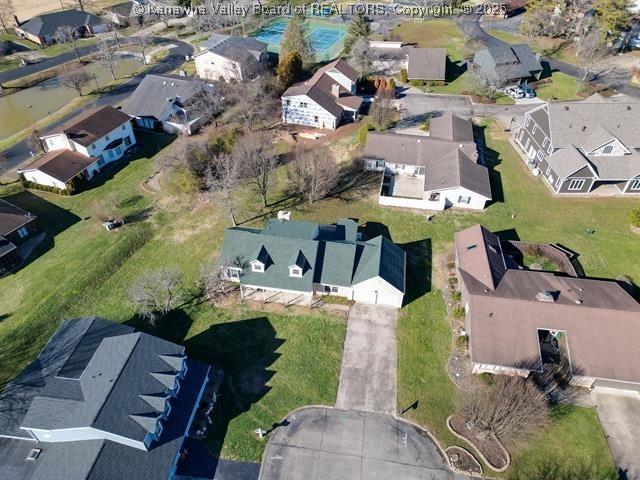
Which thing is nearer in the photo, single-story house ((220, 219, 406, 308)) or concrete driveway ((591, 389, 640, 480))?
concrete driveway ((591, 389, 640, 480))

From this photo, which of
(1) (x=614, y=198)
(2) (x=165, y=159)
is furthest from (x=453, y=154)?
(2) (x=165, y=159)

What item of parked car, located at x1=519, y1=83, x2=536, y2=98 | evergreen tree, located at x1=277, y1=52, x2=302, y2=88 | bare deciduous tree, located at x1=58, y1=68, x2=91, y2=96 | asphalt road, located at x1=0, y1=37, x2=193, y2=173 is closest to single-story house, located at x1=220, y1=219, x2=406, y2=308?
evergreen tree, located at x1=277, y1=52, x2=302, y2=88

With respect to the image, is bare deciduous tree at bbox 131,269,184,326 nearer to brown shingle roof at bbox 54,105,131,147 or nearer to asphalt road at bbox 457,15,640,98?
brown shingle roof at bbox 54,105,131,147

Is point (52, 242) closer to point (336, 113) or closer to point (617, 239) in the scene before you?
point (336, 113)

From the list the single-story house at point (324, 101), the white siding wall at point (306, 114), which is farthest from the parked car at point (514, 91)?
the white siding wall at point (306, 114)

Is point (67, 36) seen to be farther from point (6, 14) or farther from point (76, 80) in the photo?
point (76, 80)

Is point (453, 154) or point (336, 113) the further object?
point (336, 113)
